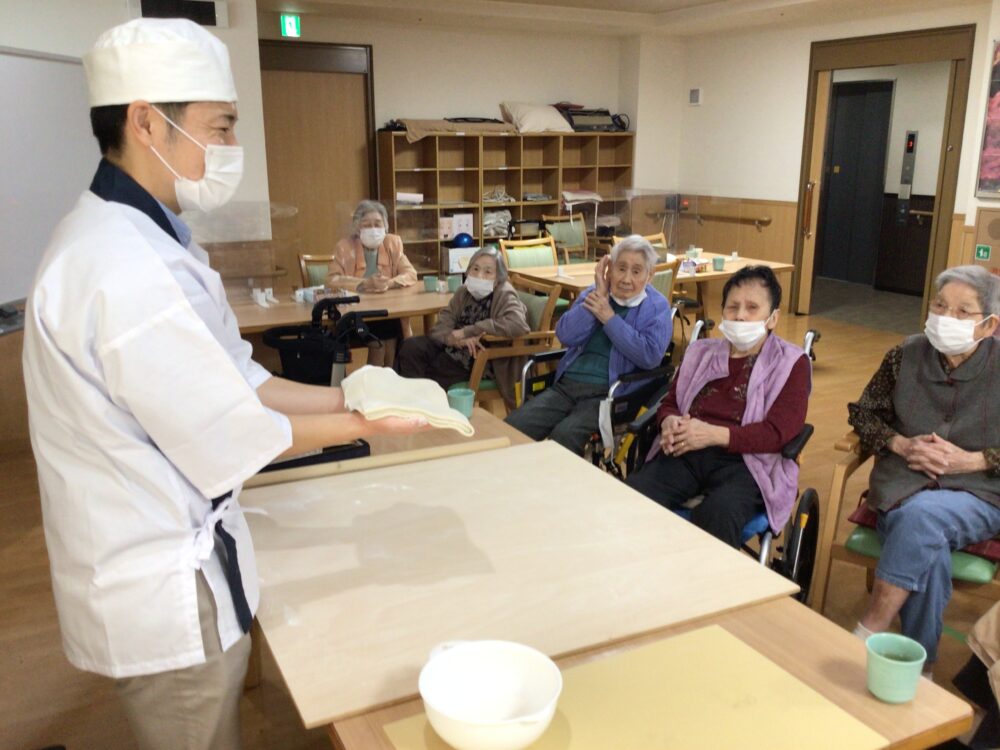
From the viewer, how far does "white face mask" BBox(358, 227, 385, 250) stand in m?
4.93

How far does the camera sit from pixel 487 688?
3.62 ft

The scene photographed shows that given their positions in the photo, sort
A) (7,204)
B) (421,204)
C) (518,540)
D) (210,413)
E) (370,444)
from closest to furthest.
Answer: (210,413) → (518,540) → (370,444) → (7,204) → (421,204)

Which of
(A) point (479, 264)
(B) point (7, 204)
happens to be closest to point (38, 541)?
(B) point (7, 204)

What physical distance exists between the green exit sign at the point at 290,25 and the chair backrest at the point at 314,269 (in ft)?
7.88

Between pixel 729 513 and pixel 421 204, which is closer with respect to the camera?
pixel 729 513

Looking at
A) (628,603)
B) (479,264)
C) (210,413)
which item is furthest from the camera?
(479,264)

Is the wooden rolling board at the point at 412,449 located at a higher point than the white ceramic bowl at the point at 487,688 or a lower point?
lower

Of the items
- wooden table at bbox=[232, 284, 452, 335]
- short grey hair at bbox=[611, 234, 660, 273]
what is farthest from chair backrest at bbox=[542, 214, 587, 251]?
short grey hair at bbox=[611, 234, 660, 273]

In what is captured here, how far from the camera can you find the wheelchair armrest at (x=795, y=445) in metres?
2.38

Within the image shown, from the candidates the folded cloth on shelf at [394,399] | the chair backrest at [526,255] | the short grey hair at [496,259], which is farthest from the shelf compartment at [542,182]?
the folded cloth on shelf at [394,399]

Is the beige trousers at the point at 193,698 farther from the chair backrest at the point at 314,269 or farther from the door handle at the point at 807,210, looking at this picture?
the door handle at the point at 807,210

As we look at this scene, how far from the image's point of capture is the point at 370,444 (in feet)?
7.08

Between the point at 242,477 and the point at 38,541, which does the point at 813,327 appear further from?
the point at 242,477

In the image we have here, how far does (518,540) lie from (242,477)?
2.01 feet
